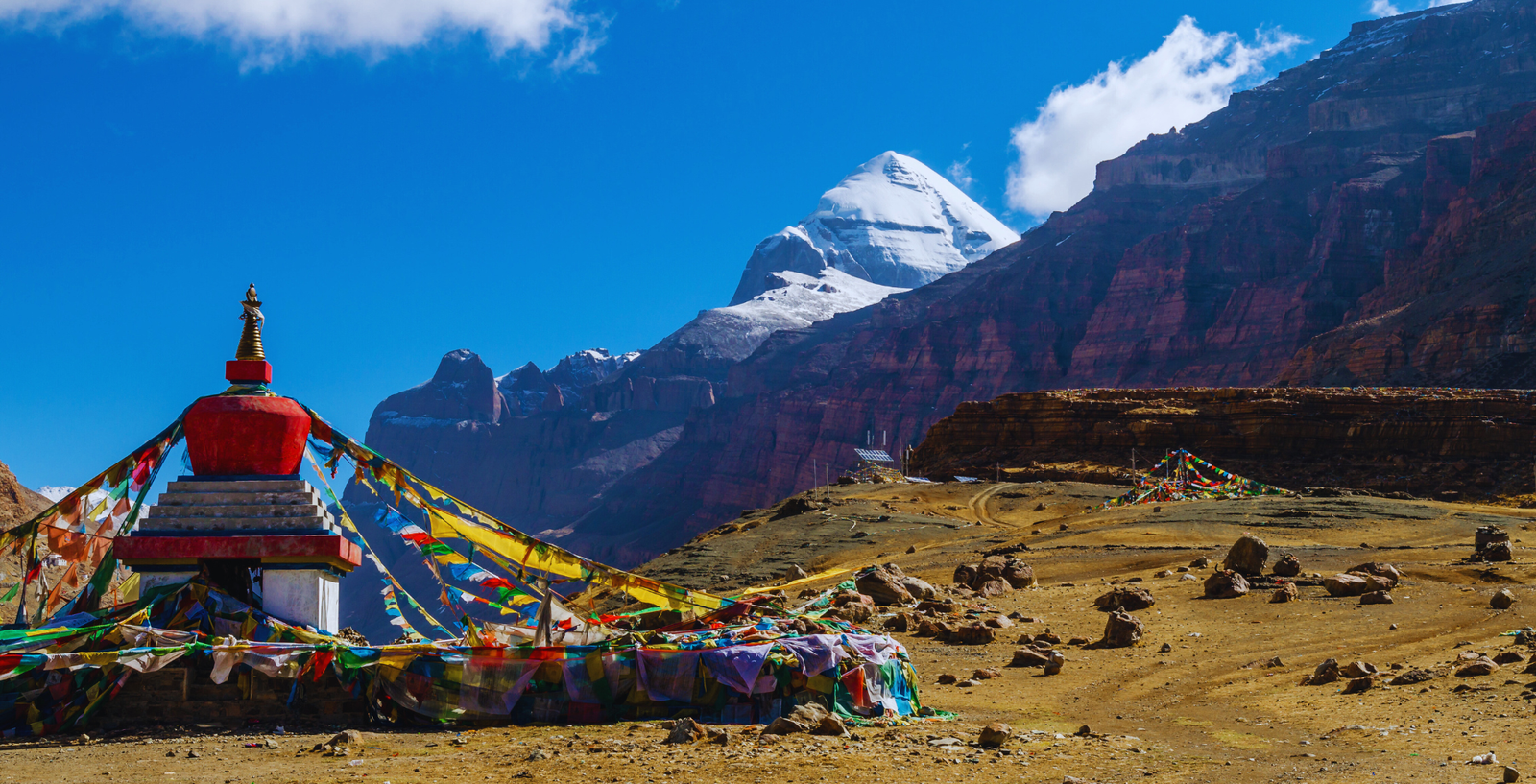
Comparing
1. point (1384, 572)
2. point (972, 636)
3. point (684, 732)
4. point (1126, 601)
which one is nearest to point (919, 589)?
point (1126, 601)

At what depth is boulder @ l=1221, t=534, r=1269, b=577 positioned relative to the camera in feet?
76.7

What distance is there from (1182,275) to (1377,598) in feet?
434

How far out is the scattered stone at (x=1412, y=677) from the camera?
1418 centimetres

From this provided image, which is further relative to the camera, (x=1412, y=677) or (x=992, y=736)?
(x=1412, y=677)

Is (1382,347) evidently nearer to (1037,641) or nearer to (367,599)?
(1037,641)

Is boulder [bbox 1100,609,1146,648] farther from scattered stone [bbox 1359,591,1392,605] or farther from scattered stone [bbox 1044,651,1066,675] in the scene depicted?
scattered stone [bbox 1359,591,1392,605]

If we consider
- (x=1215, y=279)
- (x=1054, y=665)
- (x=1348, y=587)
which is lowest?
(x=1054, y=665)

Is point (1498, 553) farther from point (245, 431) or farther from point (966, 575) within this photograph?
point (245, 431)

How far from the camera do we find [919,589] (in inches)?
881

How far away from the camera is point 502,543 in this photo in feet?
48.1

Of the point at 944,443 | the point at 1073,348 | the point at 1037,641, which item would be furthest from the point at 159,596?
the point at 1073,348

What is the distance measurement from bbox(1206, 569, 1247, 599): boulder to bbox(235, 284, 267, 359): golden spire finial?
1508 cm

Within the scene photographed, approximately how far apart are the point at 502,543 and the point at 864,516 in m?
31.6

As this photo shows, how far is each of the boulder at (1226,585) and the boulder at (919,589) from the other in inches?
176
